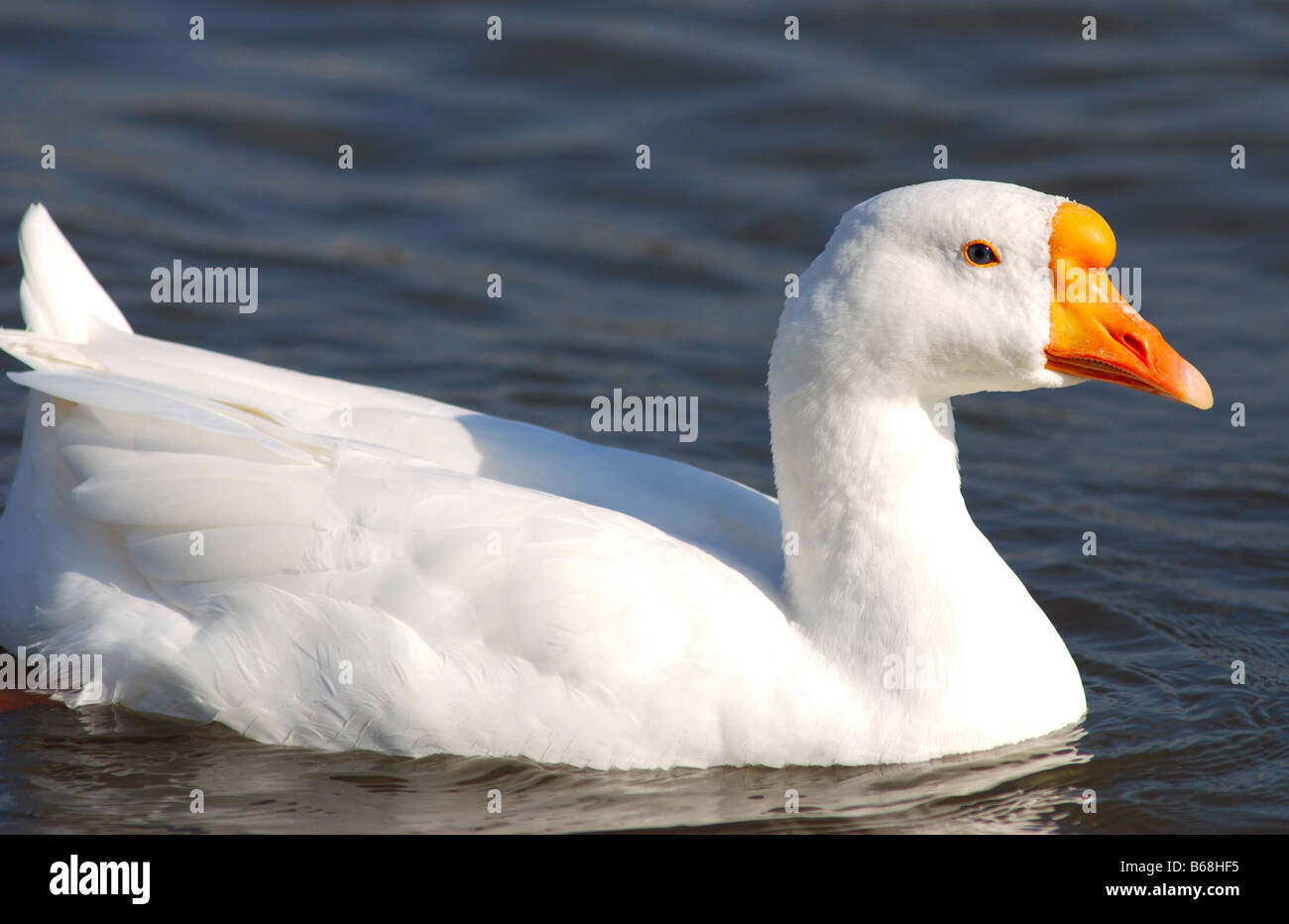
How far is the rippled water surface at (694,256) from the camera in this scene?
555 cm

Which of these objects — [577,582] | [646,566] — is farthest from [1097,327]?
[577,582]

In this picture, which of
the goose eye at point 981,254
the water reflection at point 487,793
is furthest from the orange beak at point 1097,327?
the water reflection at point 487,793

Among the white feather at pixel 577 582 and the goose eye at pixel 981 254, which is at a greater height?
the goose eye at pixel 981 254

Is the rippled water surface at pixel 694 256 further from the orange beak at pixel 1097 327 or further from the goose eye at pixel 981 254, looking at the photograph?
the goose eye at pixel 981 254

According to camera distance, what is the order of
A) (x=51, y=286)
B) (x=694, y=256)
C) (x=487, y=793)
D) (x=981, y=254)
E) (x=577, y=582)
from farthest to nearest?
(x=694, y=256)
(x=51, y=286)
(x=487, y=793)
(x=577, y=582)
(x=981, y=254)

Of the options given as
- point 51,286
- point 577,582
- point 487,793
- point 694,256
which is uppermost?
point 694,256

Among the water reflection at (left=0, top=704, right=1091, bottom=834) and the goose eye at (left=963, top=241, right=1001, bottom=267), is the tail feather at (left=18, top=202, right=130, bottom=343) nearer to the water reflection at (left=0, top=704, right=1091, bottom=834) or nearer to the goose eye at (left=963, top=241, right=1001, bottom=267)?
the water reflection at (left=0, top=704, right=1091, bottom=834)

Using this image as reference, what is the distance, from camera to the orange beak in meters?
5.16

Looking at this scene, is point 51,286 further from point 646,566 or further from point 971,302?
point 971,302

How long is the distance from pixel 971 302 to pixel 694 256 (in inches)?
210

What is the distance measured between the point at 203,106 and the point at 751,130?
3.70 meters

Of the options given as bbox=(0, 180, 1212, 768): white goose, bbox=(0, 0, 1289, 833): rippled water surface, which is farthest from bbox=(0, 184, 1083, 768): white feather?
bbox=(0, 0, 1289, 833): rippled water surface

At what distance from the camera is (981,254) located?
5.20m
